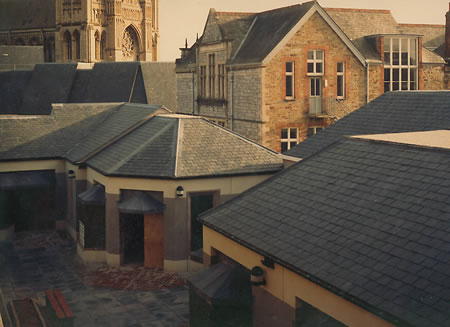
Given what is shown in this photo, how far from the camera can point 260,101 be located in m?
32.0

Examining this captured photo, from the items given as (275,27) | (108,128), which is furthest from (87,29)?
(108,128)

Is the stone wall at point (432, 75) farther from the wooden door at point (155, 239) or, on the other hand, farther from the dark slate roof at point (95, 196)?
the dark slate roof at point (95, 196)

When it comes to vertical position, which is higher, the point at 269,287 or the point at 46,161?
the point at 46,161

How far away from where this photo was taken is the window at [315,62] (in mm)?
32844

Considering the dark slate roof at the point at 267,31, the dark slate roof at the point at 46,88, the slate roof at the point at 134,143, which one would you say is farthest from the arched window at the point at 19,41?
the slate roof at the point at 134,143

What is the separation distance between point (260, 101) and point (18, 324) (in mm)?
18582

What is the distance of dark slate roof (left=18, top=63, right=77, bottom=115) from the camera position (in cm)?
4853

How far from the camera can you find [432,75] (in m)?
37.1

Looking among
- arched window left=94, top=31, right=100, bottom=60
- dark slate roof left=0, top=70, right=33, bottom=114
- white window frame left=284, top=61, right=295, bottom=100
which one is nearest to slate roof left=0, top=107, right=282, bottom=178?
white window frame left=284, top=61, right=295, bottom=100

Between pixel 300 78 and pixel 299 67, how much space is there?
0.55m

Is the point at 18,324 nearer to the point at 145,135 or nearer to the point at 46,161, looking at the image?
the point at 145,135

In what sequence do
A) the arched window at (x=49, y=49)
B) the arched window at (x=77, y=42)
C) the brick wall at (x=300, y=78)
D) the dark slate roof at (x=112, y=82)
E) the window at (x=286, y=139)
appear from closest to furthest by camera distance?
the brick wall at (x=300, y=78) < the window at (x=286, y=139) < the dark slate roof at (x=112, y=82) < the arched window at (x=77, y=42) < the arched window at (x=49, y=49)

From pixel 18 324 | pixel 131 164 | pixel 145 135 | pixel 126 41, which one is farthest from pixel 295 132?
pixel 126 41

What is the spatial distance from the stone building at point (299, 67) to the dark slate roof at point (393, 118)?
881 cm
